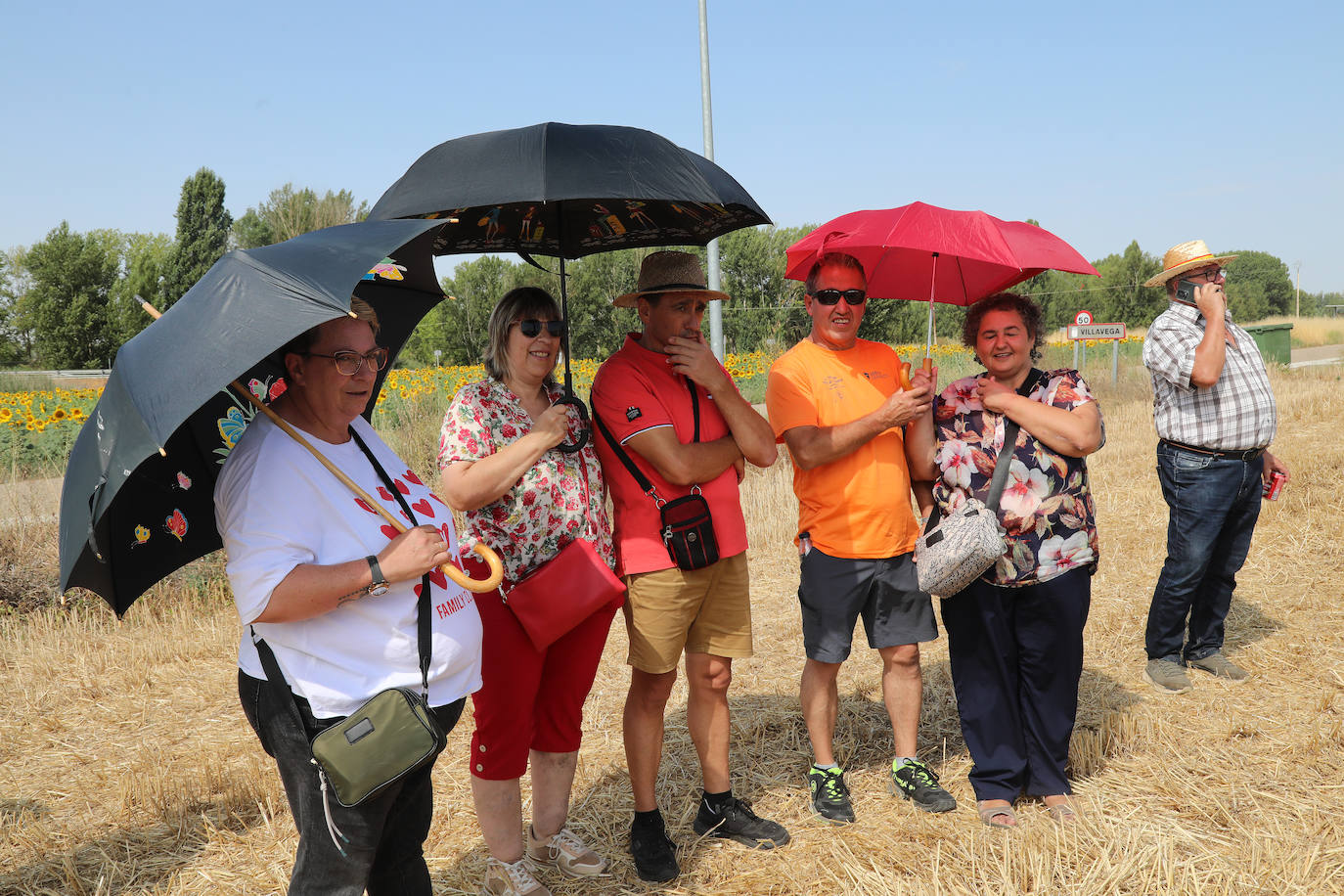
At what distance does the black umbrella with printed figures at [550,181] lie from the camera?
2584mm

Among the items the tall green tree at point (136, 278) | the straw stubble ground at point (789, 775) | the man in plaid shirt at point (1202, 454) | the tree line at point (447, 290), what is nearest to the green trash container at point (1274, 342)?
the tree line at point (447, 290)

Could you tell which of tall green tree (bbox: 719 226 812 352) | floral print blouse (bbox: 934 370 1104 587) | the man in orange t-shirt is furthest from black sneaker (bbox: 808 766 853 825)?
tall green tree (bbox: 719 226 812 352)

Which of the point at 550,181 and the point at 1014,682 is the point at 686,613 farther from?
the point at 550,181

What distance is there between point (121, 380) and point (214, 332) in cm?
20

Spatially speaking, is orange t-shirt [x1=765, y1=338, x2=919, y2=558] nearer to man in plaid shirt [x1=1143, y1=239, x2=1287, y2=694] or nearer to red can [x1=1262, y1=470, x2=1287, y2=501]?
man in plaid shirt [x1=1143, y1=239, x2=1287, y2=694]

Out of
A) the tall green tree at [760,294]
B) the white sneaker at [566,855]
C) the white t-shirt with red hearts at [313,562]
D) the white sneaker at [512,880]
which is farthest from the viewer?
the tall green tree at [760,294]

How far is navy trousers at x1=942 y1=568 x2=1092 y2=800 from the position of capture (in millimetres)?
3479

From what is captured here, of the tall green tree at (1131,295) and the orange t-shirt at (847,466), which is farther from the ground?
the tall green tree at (1131,295)

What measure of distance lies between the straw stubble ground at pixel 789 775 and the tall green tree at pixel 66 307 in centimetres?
3681

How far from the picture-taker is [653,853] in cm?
329

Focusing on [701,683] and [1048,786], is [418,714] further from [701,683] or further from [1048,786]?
[1048,786]

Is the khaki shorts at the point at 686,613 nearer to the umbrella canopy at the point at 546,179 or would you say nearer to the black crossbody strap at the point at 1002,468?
the black crossbody strap at the point at 1002,468

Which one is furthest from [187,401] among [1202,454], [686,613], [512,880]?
[1202,454]

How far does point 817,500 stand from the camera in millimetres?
3588
